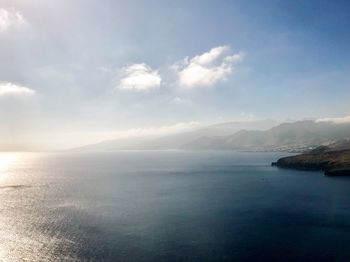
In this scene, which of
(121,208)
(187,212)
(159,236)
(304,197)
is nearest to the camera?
(159,236)

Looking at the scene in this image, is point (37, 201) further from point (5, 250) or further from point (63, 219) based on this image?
point (5, 250)

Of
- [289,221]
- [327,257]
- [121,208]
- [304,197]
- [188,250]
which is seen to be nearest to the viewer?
[327,257]

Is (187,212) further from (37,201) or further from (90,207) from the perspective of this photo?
(37,201)

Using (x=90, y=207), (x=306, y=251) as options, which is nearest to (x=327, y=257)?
(x=306, y=251)

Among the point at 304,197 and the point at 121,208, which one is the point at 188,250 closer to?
the point at 121,208

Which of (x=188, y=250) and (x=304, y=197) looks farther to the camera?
(x=304, y=197)

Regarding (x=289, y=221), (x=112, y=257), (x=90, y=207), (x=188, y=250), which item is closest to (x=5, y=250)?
(x=112, y=257)

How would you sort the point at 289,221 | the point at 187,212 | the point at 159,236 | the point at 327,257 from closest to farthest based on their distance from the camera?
1. the point at 327,257
2. the point at 159,236
3. the point at 289,221
4. the point at 187,212

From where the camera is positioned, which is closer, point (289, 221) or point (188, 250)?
point (188, 250)

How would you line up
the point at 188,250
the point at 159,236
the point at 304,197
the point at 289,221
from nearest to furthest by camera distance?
the point at 188,250, the point at 159,236, the point at 289,221, the point at 304,197
